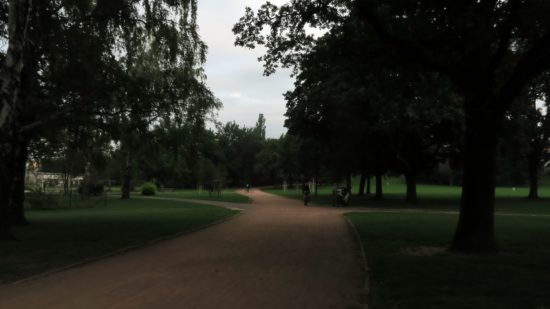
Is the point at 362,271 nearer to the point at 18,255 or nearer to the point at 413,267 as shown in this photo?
the point at 413,267

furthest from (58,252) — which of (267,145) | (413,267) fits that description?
(267,145)

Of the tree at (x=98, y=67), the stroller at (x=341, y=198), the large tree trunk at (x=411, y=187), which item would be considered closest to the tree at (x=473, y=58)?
the tree at (x=98, y=67)

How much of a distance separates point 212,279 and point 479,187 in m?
6.76

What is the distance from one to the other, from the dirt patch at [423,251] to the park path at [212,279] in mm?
1170

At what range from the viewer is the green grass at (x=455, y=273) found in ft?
23.7

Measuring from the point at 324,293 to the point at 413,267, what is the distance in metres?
2.72

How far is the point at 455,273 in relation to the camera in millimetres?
9367

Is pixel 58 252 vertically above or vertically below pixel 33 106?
below

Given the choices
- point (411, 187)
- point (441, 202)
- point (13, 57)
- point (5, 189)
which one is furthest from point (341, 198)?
point (13, 57)

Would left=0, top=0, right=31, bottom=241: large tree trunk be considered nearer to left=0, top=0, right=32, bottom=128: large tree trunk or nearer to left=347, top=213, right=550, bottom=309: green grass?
left=0, top=0, right=32, bottom=128: large tree trunk

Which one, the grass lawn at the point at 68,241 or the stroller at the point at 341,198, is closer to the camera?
the grass lawn at the point at 68,241

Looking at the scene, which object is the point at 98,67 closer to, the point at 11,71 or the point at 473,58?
the point at 11,71

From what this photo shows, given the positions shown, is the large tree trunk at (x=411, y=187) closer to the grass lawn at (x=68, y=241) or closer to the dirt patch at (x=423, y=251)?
the grass lawn at (x=68, y=241)

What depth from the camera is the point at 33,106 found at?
15555mm
